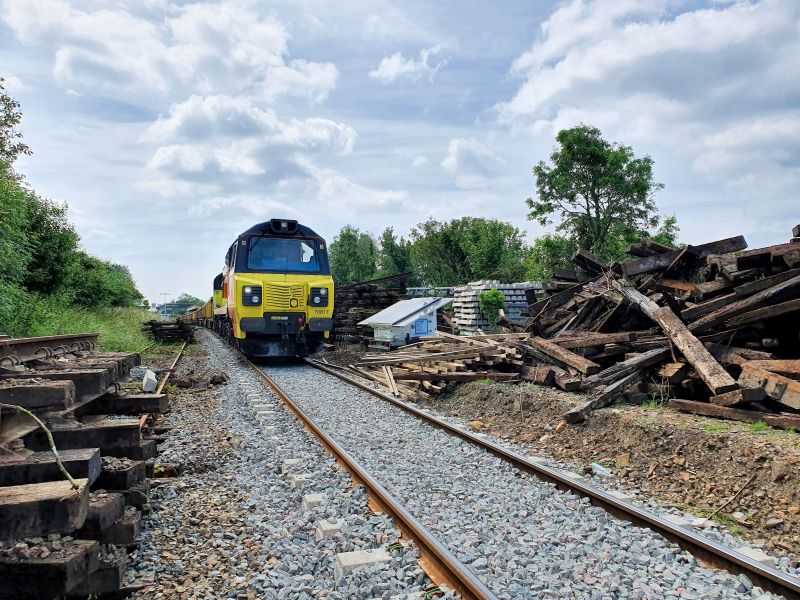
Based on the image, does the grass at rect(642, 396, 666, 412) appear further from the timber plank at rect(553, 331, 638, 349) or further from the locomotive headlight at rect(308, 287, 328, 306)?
the locomotive headlight at rect(308, 287, 328, 306)

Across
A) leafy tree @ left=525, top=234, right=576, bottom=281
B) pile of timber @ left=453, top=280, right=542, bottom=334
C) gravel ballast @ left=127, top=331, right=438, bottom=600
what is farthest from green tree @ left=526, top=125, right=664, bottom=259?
gravel ballast @ left=127, top=331, right=438, bottom=600

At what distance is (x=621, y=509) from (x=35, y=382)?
4299mm

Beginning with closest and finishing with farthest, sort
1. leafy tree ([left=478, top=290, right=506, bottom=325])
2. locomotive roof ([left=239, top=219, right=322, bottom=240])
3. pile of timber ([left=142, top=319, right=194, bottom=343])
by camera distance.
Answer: locomotive roof ([left=239, top=219, right=322, bottom=240]) → leafy tree ([left=478, top=290, right=506, bottom=325]) → pile of timber ([left=142, top=319, right=194, bottom=343])

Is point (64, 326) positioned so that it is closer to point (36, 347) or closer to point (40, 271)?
point (40, 271)

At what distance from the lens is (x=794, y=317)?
7633 millimetres

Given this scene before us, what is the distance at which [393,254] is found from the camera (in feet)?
164

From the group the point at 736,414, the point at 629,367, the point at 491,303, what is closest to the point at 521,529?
the point at 736,414

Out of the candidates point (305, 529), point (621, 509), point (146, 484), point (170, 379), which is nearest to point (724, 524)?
point (621, 509)

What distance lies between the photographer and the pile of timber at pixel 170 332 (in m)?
23.5

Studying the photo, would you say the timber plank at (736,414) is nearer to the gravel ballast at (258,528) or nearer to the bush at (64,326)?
the gravel ballast at (258,528)

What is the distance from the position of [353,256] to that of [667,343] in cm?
5205

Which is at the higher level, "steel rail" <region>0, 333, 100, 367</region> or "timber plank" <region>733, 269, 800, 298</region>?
"timber plank" <region>733, 269, 800, 298</region>

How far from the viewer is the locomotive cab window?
47.6 feet

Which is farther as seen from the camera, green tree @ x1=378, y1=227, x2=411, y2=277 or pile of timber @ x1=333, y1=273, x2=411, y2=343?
green tree @ x1=378, y1=227, x2=411, y2=277
